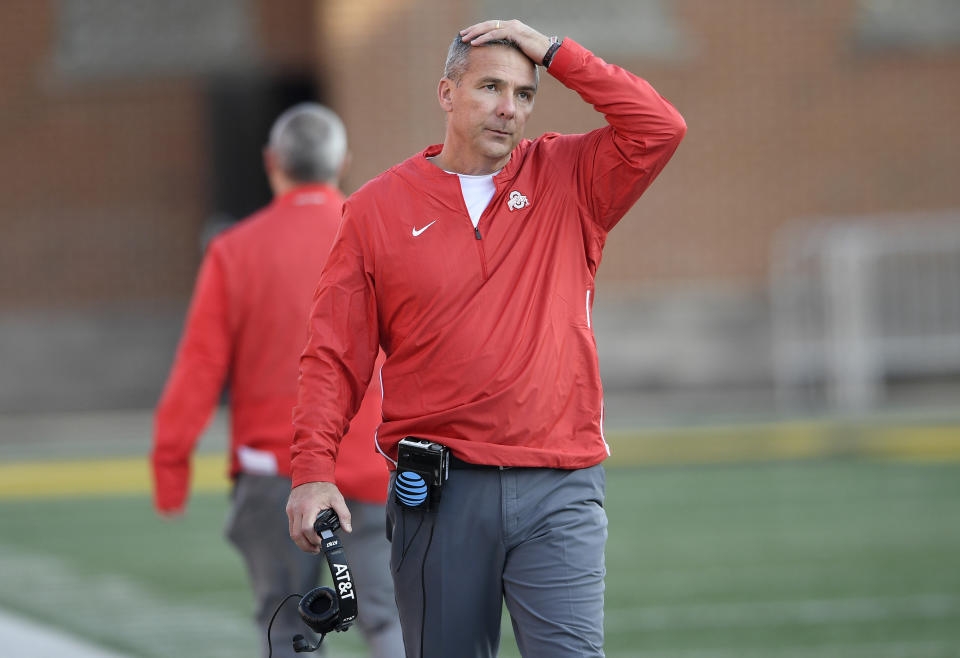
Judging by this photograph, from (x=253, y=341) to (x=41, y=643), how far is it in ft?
7.78

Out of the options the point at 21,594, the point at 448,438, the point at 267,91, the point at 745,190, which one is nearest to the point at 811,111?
the point at 745,190

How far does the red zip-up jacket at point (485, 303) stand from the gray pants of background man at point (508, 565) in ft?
0.28

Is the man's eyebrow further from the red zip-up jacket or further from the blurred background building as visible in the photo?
the blurred background building

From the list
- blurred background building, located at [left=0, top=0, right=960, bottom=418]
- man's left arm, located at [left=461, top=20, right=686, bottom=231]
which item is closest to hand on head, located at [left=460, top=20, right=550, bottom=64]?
man's left arm, located at [left=461, top=20, right=686, bottom=231]

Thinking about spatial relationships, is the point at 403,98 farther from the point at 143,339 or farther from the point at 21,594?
the point at 21,594

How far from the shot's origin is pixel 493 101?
4.08 m

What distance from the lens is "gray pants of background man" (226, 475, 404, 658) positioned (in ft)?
17.3

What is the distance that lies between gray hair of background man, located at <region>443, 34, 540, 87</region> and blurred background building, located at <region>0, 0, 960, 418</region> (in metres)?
12.5

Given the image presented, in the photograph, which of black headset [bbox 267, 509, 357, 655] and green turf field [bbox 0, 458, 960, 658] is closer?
black headset [bbox 267, 509, 357, 655]

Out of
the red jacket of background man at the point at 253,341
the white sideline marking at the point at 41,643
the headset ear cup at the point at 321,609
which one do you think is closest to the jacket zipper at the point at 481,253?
the headset ear cup at the point at 321,609

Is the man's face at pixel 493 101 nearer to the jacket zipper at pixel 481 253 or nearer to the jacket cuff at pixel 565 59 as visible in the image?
the jacket cuff at pixel 565 59

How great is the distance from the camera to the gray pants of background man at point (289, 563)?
17.3 ft

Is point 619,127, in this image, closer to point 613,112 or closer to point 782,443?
point 613,112

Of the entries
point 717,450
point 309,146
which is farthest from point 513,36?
point 717,450
